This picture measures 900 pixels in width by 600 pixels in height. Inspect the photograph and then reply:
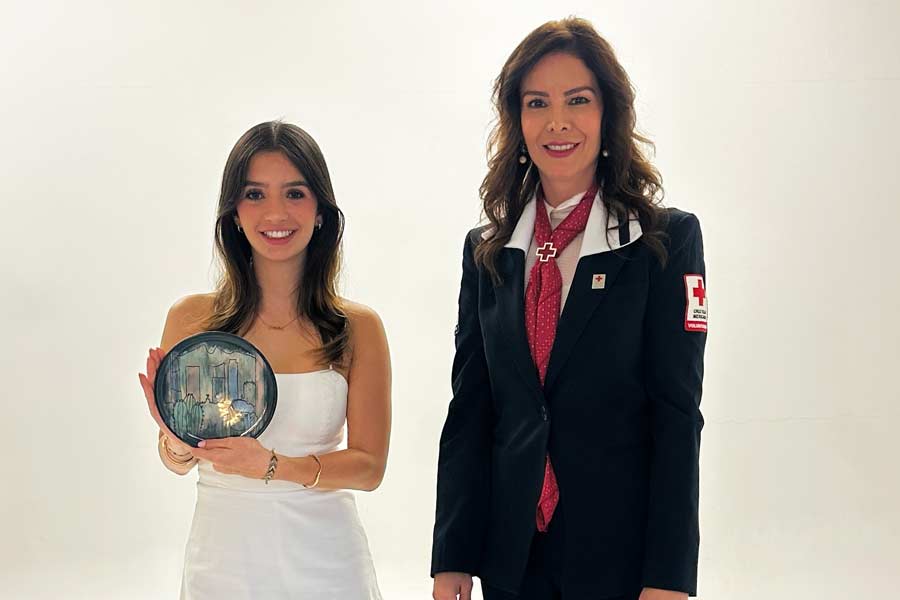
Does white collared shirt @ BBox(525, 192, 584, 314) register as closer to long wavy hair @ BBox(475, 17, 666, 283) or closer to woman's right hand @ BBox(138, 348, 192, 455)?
long wavy hair @ BBox(475, 17, 666, 283)

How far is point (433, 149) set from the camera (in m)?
4.29

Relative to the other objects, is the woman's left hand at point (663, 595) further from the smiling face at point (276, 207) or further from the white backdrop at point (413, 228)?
the white backdrop at point (413, 228)

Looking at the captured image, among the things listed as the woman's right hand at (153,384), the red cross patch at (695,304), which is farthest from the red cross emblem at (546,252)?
the woman's right hand at (153,384)

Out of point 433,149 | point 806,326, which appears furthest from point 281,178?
point 806,326

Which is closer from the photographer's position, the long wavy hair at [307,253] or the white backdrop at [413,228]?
the long wavy hair at [307,253]

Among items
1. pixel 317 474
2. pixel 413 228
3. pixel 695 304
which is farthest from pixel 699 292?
pixel 413 228

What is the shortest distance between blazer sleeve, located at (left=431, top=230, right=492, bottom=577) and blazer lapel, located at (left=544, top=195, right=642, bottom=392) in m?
0.20

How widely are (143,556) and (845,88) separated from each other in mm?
3368

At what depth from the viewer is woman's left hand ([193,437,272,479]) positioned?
84.8 inches

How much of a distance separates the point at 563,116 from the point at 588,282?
1.13ft

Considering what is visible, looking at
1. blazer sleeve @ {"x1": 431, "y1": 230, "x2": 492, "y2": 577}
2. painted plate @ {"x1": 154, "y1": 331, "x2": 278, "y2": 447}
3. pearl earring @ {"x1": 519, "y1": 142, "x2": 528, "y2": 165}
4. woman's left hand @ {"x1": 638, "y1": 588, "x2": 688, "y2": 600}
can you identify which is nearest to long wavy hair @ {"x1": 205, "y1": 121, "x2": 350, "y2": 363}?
painted plate @ {"x1": 154, "y1": 331, "x2": 278, "y2": 447}

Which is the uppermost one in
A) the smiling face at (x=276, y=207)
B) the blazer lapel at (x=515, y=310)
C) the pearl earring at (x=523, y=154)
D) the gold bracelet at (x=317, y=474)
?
the pearl earring at (x=523, y=154)

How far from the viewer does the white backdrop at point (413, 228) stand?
13.9 ft

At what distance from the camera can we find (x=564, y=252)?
2164 mm
